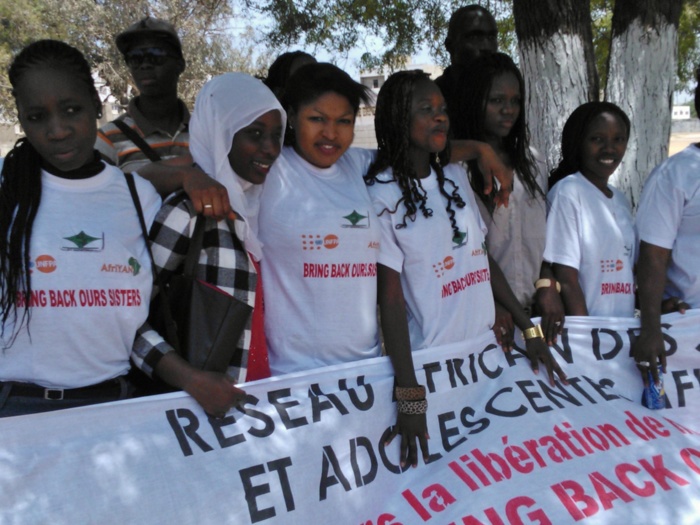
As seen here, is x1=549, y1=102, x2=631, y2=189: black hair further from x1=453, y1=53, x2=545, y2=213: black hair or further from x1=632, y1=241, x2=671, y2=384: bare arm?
x1=632, y1=241, x2=671, y2=384: bare arm

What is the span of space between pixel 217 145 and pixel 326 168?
1.78 feet

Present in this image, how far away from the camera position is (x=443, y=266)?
2916mm

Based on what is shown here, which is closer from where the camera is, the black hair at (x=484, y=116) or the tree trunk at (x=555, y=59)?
the black hair at (x=484, y=116)

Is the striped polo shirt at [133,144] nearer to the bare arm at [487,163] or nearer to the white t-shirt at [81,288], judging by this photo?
the white t-shirt at [81,288]

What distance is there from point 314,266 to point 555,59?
344 cm

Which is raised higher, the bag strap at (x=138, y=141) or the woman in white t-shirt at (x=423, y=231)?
the bag strap at (x=138, y=141)

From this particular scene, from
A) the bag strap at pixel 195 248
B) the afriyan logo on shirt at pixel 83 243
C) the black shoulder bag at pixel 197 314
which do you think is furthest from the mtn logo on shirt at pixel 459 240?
the afriyan logo on shirt at pixel 83 243

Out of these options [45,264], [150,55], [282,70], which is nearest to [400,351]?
[45,264]

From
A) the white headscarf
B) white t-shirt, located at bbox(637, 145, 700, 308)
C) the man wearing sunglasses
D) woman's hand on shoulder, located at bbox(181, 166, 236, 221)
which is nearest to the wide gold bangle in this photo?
white t-shirt, located at bbox(637, 145, 700, 308)

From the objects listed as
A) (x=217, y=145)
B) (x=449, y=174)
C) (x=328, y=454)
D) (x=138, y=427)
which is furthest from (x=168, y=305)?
(x=449, y=174)

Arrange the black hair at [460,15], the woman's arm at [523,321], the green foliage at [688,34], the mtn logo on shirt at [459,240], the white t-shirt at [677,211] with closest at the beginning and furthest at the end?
the mtn logo on shirt at [459,240] → the woman's arm at [523,321] → the white t-shirt at [677,211] → the black hair at [460,15] → the green foliage at [688,34]

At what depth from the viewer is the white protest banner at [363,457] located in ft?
7.31

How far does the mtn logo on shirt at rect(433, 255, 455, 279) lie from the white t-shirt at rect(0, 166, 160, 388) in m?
1.18

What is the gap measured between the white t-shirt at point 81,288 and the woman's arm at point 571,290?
205cm
